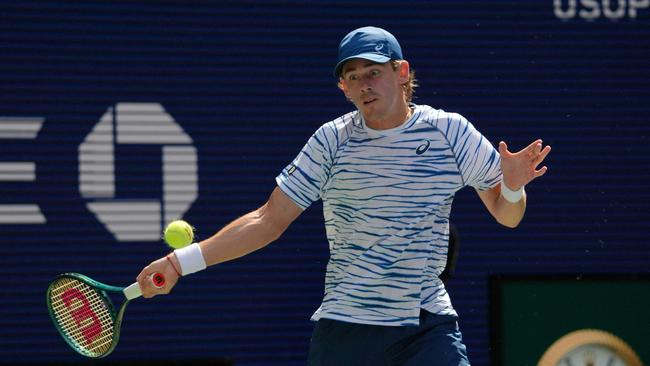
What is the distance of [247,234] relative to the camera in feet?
14.7

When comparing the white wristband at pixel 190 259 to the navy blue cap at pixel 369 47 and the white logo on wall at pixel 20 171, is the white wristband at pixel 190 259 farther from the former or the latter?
the white logo on wall at pixel 20 171

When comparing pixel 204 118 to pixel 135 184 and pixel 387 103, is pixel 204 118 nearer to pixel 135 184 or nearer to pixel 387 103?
pixel 135 184

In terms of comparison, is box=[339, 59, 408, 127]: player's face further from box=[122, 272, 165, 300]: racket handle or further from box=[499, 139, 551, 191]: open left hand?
box=[122, 272, 165, 300]: racket handle

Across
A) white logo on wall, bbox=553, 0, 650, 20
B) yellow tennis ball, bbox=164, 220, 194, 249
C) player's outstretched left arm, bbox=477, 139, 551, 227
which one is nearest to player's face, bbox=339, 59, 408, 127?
player's outstretched left arm, bbox=477, 139, 551, 227

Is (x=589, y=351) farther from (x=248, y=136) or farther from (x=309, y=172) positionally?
(x=309, y=172)

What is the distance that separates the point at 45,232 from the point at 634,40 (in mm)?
3762

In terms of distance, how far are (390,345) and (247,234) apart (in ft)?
2.12

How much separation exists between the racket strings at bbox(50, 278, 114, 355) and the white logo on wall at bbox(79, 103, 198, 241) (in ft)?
7.88

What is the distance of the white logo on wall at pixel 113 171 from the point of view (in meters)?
7.25

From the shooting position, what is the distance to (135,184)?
7.29 m

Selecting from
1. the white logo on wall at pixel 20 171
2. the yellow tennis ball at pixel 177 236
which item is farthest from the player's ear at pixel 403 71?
the white logo on wall at pixel 20 171

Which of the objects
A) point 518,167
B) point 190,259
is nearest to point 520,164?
point 518,167

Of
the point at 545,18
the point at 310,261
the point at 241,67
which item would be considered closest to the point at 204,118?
the point at 241,67

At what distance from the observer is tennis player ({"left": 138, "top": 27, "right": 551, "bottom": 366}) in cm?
448
